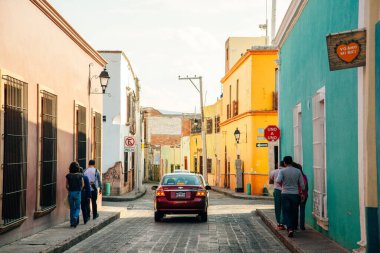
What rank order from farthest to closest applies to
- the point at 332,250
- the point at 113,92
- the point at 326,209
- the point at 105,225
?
the point at 113,92 → the point at 105,225 → the point at 326,209 → the point at 332,250

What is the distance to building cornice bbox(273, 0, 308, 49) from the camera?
1624cm

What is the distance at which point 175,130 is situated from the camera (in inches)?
3017

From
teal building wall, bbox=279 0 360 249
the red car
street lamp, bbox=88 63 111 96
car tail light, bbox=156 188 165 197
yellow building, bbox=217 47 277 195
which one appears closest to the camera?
teal building wall, bbox=279 0 360 249

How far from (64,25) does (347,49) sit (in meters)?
8.83

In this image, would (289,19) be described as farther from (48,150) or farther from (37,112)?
(37,112)

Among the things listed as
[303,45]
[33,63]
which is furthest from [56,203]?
[303,45]

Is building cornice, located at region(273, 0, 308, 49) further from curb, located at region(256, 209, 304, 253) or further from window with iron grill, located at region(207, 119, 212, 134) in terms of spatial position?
window with iron grill, located at region(207, 119, 212, 134)

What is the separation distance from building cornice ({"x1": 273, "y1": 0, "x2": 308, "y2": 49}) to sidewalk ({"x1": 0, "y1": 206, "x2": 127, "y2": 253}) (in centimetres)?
730

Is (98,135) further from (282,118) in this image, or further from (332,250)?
(332,250)

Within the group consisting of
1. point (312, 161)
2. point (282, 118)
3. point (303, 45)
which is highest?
point (303, 45)

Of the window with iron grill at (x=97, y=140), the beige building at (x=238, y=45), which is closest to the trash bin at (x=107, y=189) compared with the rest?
the window with iron grill at (x=97, y=140)

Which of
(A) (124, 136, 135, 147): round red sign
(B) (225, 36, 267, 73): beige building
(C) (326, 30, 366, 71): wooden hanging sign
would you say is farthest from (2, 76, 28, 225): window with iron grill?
(B) (225, 36, 267, 73): beige building

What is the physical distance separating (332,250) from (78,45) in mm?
9895

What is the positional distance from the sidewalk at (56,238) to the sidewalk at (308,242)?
13.5 feet
